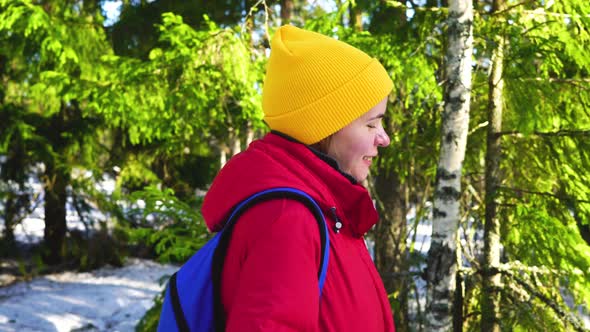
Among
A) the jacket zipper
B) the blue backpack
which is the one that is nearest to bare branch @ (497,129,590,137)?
the jacket zipper

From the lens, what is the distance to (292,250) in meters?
1.15

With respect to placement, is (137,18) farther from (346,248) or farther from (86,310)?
(346,248)

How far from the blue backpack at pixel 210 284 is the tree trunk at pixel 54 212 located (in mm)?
10252

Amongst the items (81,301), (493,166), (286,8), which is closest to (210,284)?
(493,166)

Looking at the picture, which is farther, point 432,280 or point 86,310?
point 86,310

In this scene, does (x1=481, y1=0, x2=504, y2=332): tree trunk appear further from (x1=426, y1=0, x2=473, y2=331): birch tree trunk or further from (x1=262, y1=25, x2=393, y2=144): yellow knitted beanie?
(x1=262, y1=25, x2=393, y2=144): yellow knitted beanie

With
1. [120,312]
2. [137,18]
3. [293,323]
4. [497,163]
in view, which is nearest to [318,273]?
[293,323]

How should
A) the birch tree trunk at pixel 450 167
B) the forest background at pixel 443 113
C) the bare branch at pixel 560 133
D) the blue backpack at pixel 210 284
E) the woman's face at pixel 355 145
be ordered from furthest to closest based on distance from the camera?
the bare branch at pixel 560 133 → the forest background at pixel 443 113 → the birch tree trunk at pixel 450 167 → the woman's face at pixel 355 145 → the blue backpack at pixel 210 284

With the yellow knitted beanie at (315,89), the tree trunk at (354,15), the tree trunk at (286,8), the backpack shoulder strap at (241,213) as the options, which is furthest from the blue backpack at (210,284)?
the tree trunk at (286,8)

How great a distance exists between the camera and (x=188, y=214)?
5527 millimetres

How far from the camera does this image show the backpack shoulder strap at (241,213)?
4.04ft

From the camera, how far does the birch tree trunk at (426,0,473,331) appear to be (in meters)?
3.78

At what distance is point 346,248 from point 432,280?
109 inches

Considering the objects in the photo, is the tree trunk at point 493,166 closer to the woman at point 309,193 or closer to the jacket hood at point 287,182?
the woman at point 309,193
